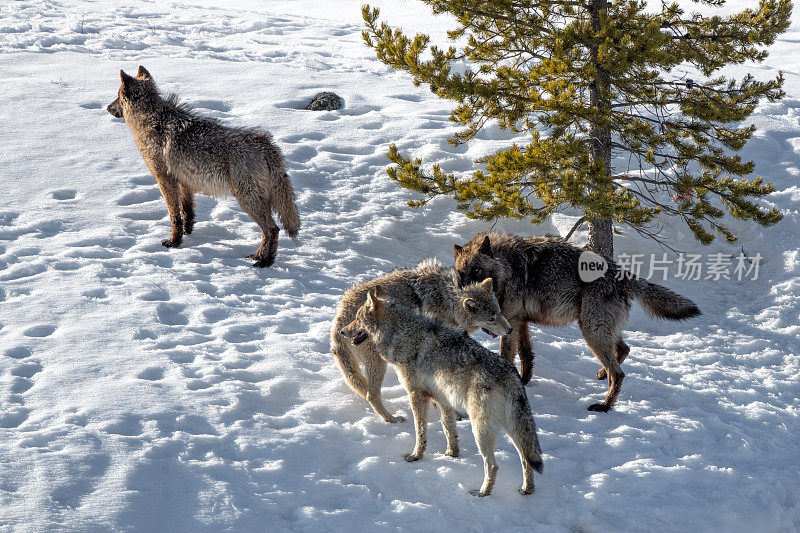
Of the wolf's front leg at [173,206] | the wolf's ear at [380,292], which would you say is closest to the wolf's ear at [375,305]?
the wolf's ear at [380,292]

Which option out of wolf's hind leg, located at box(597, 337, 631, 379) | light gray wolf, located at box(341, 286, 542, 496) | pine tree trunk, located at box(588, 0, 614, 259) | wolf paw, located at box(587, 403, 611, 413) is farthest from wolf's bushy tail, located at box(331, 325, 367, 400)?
pine tree trunk, located at box(588, 0, 614, 259)

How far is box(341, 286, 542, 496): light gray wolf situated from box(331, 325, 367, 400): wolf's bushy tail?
0.48 meters

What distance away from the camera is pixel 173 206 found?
10898 millimetres

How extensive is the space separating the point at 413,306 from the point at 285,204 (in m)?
3.97

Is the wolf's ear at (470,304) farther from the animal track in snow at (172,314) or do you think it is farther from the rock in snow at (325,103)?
the rock in snow at (325,103)

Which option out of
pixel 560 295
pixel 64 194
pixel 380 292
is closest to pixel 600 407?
pixel 560 295

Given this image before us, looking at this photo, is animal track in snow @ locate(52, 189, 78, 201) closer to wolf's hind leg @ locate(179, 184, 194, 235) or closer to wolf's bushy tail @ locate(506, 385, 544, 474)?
wolf's hind leg @ locate(179, 184, 194, 235)

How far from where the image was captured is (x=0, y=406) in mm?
6328

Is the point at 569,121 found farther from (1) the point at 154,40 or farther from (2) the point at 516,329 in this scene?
(1) the point at 154,40

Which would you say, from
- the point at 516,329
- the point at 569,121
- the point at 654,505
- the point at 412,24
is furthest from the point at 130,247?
the point at 412,24

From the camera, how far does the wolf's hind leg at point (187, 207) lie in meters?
11.2

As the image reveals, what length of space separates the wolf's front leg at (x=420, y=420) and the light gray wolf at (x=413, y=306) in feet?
2.12

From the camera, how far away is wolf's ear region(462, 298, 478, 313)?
24.3ft

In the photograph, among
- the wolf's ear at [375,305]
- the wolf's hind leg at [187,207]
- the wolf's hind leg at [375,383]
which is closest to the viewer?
the wolf's ear at [375,305]
